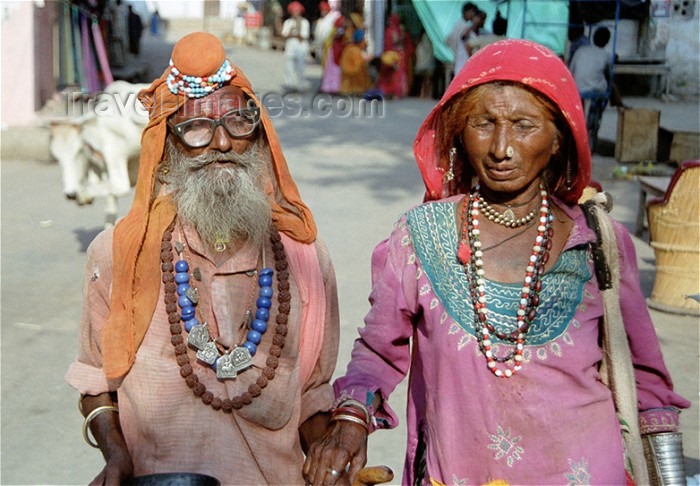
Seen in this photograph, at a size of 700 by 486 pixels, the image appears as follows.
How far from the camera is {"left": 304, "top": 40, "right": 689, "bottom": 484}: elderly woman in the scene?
87.5 inches

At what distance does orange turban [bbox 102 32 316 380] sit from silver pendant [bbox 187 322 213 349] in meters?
0.13

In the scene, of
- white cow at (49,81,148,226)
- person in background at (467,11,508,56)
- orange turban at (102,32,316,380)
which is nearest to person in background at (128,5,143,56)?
person in background at (467,11,508,56)

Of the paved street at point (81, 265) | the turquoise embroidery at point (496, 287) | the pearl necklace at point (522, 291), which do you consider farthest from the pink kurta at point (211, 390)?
the paved street at point (81, 265)

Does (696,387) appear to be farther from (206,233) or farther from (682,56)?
(682,56)

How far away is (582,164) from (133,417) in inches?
55.7

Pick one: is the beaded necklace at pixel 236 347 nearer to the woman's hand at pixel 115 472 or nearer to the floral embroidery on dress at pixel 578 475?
the woman's hand at pixel 115 472

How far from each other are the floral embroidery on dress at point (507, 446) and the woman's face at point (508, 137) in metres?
0.61

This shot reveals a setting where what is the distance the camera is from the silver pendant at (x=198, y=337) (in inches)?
99.4

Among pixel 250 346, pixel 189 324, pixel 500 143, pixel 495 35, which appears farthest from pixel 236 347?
pixel 495 35

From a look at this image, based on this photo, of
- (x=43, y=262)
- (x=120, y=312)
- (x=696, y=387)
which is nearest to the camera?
(x=120, y=312)

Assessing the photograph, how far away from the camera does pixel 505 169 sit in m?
2.26

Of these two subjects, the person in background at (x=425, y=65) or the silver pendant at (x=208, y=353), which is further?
the person in background at (x=425, y=65)

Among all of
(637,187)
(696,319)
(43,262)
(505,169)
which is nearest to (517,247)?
(505,169)

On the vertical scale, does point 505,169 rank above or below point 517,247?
above
